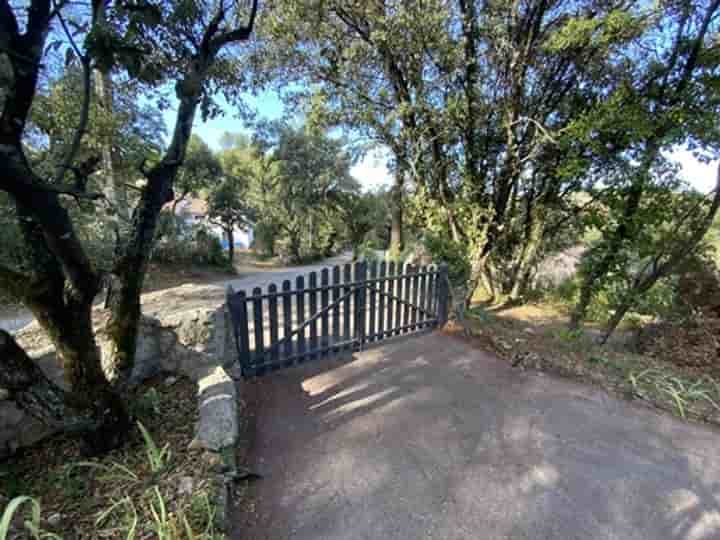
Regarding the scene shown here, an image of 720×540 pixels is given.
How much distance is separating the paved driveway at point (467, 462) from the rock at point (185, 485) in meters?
0.31

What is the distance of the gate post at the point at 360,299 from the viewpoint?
3561 millimetres

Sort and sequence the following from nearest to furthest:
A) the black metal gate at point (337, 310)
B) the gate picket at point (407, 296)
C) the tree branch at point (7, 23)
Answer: the tree branch at point (7, 23), the black metal gate at point (337, 310), the gate picket at point (407, 296)

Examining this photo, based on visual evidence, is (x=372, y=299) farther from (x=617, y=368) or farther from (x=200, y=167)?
(x=200, y=167)

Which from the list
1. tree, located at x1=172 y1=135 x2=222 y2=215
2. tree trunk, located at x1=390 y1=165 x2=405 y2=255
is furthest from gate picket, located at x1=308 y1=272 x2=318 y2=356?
tree, located at x1=172 y1=135 x2=222 y2=215

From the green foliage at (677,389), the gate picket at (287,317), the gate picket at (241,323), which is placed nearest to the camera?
the green foliage at (677,389)

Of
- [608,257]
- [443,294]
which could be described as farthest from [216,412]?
[608,257]

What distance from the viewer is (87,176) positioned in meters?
1.65

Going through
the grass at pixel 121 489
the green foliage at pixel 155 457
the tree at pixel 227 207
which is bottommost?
the grass at pixel 121 489

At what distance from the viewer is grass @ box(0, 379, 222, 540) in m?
1.34

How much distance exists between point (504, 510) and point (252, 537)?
1.35 metres

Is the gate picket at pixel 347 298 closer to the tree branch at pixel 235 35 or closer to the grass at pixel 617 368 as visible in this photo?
the grass at pixel 617 368

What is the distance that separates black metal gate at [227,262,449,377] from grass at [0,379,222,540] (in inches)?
39.8

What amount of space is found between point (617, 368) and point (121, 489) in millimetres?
4304

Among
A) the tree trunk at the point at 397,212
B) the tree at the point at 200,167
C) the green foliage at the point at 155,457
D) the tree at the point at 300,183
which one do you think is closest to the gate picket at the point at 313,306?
the green foliage at the point at 155,457
